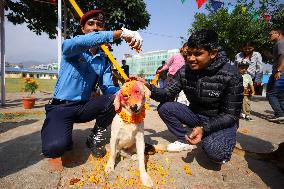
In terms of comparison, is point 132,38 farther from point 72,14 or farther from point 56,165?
point 72,14

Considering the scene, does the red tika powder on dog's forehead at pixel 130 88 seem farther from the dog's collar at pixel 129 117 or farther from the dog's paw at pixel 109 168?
the dog's paw at pixel 109 168

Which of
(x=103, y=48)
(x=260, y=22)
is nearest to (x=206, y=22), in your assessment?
(x=260, y=22)

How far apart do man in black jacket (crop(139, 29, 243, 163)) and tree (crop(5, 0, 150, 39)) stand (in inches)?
338

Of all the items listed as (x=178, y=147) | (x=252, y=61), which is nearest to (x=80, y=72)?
(x=178, y=147)

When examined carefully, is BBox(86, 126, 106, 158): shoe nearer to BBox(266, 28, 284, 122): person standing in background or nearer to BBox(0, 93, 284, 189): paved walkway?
BBox(0, 93, 284, 189): paved walkway

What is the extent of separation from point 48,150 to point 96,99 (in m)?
1.14

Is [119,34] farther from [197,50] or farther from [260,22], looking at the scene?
[260,22]

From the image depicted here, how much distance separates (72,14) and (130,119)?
33.3ft

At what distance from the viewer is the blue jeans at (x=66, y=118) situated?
126 inches

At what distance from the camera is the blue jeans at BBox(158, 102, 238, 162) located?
3371 mm

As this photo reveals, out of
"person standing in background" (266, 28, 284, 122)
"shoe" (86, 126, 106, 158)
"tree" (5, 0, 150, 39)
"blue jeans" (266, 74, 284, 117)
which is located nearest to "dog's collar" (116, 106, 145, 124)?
"shoe" (86, 126, 106, 158)

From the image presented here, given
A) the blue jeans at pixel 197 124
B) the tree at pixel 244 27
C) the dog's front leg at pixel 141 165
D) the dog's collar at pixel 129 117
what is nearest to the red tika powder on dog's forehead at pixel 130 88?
the dog's collar at pixel 129 117

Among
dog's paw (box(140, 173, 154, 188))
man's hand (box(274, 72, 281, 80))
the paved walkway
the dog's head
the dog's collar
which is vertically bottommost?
the paved walkway

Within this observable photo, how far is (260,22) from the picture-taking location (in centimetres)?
1761
